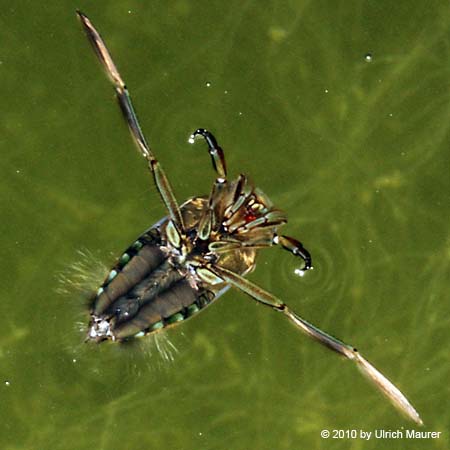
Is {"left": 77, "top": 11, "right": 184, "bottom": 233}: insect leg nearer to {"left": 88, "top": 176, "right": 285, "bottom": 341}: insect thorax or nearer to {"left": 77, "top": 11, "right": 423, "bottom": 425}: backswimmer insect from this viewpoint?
{"left": 77, "top": 11, "right": 423, "bottom": 425}: backswimmer insect

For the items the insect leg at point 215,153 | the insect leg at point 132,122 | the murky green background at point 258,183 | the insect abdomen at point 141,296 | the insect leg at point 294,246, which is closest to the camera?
the insect leg at point 132,122

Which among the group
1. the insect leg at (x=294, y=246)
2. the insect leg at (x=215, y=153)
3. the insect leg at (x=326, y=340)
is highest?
the insect leg at (x=215, y=153)

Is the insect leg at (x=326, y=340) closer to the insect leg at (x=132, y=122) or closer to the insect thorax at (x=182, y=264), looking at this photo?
the insect thorax at (x=182, y=264)

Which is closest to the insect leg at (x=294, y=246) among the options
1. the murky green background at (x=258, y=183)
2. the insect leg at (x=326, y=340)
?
the murky green background at (x=258, y=183)

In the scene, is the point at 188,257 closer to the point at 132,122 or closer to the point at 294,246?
the point at 294,246

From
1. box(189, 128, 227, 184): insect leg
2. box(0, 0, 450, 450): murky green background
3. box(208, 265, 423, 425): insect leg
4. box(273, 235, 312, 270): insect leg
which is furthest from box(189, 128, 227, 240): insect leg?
box(273, 235, 312, 270): insect leg

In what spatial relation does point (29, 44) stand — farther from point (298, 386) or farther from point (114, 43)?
point (298, 386)
